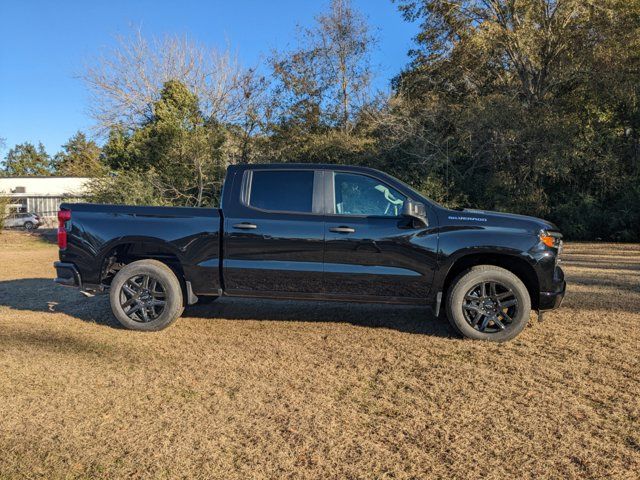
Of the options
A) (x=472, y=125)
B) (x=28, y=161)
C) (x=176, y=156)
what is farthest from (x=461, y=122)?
(x=28, y=161)

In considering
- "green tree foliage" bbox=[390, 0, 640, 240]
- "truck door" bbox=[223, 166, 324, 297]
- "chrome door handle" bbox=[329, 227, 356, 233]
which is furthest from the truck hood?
"green tree foliage" bbox=[390, 0, 640, 240]

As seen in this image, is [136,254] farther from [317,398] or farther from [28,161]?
[28,161]

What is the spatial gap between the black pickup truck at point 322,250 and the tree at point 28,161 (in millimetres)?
91266

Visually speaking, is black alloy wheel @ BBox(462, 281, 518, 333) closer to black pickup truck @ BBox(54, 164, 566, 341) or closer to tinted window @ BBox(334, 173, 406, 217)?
black pickup truck @ BBox(54, 164, 566, 341)

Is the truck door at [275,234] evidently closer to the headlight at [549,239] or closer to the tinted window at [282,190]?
the tinted window at [282,190]

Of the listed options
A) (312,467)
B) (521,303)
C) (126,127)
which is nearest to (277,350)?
(312,467)

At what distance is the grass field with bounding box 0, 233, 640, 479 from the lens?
2.93 metres

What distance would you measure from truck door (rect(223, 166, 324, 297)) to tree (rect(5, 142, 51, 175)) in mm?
91935

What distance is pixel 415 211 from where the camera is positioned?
5.11 m

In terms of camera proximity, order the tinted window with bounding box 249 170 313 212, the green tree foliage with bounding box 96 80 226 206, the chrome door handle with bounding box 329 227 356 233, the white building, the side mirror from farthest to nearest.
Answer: the white building, the green tree foliage with bounding box 96 80 226 206, the tinted window with bounding box 249 170 313 212, the chrome door handle with bounding box 329 227 356 233, the side mirror

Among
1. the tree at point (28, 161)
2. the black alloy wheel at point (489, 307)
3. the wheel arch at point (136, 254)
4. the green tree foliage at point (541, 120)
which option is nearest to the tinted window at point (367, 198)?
the black alloy wheel at point (489, 307)

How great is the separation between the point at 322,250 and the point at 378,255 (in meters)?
0.59

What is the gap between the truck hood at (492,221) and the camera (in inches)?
205

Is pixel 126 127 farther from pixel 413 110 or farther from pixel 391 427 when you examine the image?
pixel 391 427
